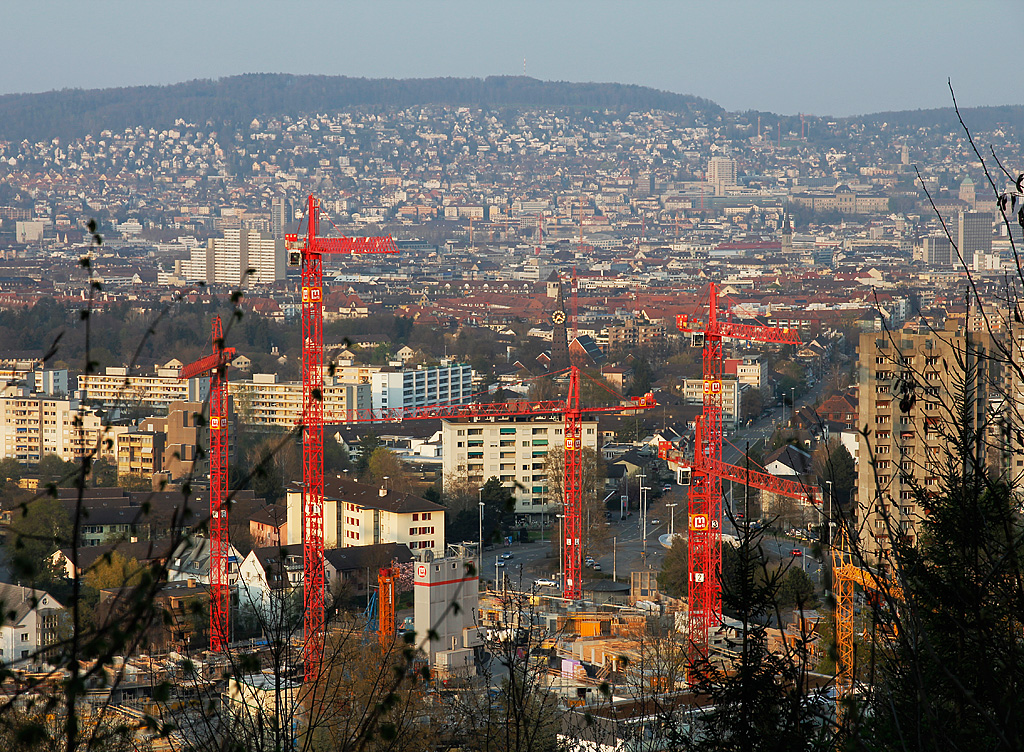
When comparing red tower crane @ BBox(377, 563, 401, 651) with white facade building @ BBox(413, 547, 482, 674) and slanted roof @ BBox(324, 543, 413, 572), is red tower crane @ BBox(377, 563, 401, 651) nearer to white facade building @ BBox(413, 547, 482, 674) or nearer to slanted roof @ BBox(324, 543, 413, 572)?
white facade building @ BBox(413, 547, 482, 674)

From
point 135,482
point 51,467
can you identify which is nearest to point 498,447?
point 135,482

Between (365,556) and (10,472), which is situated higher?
(365,556)

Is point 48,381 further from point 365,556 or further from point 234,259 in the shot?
point 234,259

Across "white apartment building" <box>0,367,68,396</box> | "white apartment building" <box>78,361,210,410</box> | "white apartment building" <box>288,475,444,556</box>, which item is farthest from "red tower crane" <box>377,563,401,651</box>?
"white apartment building" <box>0,367,68,396</box>

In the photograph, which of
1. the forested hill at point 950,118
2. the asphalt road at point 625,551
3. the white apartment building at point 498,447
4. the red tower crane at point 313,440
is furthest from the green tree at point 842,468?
the forested hill at point 950,118

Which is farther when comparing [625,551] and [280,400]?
[280,400]

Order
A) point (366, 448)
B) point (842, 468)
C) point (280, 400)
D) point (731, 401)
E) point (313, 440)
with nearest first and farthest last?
point (313, 440), point (842, 468), point (366, 448), point (280, 400), point (731, 401)

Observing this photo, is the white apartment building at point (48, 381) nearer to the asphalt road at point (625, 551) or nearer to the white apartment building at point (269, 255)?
the asphalt road at point (625, 551)
